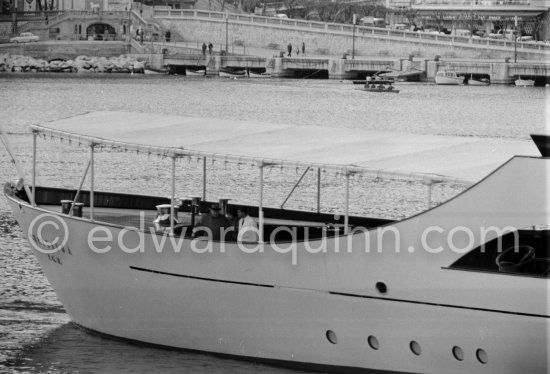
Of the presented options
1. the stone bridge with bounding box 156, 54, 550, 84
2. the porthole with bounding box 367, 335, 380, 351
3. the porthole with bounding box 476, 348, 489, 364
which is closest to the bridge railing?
the stone bridge with bounding box 156, 54, 550, 84

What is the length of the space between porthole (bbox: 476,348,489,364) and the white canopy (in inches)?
78.7

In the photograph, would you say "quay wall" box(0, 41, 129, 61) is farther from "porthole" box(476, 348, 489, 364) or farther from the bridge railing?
"porthole" box(476, 348, 489, 364)

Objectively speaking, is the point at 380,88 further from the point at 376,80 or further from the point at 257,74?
the point at 257,74

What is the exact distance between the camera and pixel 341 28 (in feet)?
395

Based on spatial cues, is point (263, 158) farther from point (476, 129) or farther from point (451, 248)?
point (476, 129)

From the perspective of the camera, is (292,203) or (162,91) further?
(162,91)

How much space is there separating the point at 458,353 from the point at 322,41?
105 m

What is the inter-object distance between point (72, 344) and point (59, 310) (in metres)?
2.47

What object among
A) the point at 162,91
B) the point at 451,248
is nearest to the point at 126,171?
the point at 451,248

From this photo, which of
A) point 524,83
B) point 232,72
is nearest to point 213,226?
point 524,83

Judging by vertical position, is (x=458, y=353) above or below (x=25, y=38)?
below

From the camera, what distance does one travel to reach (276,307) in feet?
62.0

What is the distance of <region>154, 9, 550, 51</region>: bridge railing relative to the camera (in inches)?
4503

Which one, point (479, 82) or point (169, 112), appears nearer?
point (169, 112)
